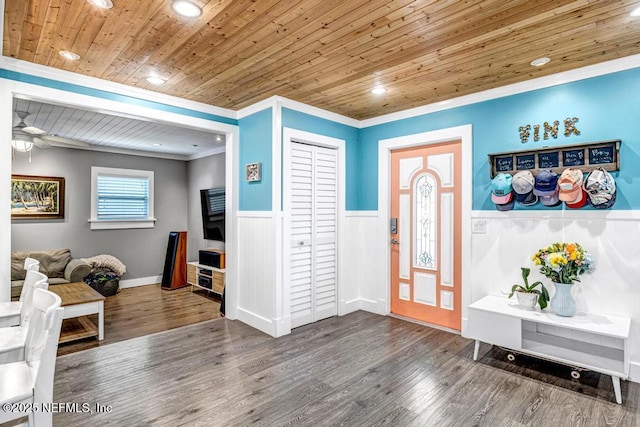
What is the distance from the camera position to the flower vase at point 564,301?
8.96 ft

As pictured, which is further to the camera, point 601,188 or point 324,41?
point 601,188

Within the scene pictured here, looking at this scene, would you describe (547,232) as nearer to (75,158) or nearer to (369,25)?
(369,25)

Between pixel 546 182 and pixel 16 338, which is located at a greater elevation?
pixel 546 182

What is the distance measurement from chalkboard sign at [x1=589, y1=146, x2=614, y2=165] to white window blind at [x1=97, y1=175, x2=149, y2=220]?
6.61 metres

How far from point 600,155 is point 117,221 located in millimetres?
6770

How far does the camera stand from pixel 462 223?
3609 millimetres

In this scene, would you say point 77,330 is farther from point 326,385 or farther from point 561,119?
point 561,119

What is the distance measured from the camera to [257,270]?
392 centimetres

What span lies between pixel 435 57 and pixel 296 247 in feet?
7.80

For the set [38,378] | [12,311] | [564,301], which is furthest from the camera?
[564,301]

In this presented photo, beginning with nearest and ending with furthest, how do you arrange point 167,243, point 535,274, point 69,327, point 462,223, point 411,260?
point 535,274
point 462,223
point 69,327
point 411,260
point 167,243

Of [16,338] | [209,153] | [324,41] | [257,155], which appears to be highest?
[324,41]

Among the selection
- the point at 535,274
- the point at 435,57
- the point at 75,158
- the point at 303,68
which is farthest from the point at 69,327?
the point at 535,274

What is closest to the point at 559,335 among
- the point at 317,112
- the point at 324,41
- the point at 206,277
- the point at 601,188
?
the point at 601,188
